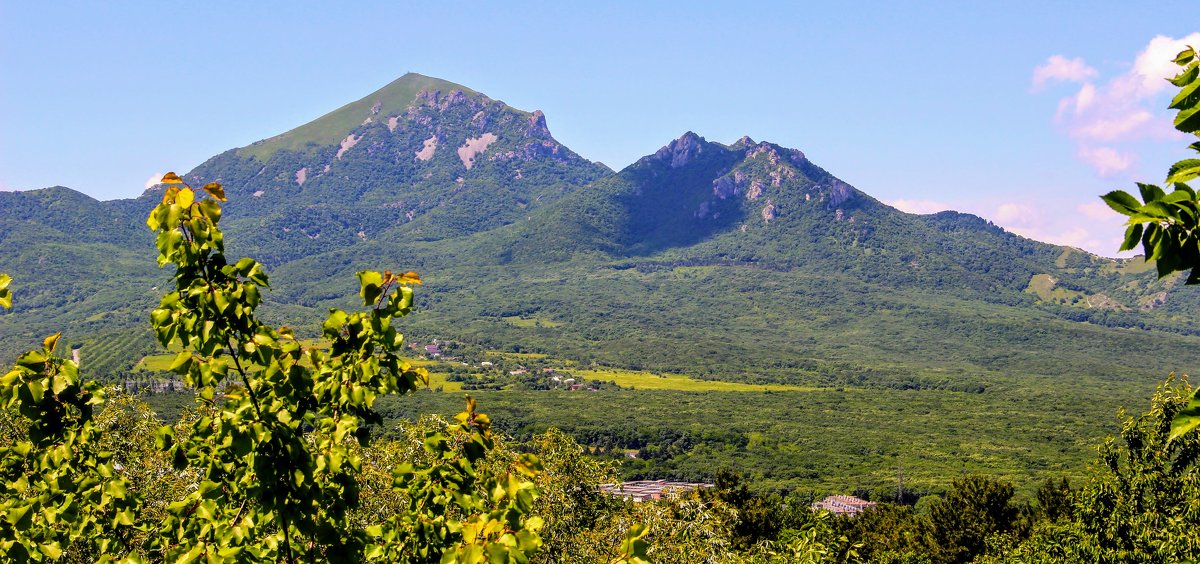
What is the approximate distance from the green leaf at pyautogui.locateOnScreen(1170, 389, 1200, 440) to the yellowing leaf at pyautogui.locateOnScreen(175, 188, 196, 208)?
4888mm

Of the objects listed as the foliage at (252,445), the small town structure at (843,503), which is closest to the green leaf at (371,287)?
the foliage at (252,445)

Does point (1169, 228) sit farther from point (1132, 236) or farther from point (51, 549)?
point (51, 549)

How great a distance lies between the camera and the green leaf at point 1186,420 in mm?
2945

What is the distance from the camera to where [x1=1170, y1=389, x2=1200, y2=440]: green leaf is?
295 centimetres

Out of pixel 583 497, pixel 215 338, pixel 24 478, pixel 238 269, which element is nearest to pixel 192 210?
pixel 238 269

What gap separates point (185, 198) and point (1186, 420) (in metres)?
5.00

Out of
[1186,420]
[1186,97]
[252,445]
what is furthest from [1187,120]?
[252,445]

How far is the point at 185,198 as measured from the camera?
466 cm

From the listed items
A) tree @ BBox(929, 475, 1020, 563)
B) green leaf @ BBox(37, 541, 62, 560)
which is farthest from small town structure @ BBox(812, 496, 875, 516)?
green leaf @ BBox(37, 541, 62, 560)

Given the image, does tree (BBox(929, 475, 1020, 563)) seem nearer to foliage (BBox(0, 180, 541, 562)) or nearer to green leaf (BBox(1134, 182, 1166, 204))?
foliage (BBox(0, 180, 541, 562))

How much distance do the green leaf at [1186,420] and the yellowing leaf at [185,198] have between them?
4.89 metres

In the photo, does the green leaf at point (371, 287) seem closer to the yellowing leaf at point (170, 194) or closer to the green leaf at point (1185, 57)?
the yellowing leaf at point (170, 194)

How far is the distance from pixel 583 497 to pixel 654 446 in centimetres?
10995

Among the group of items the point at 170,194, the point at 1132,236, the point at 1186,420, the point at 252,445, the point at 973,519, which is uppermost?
the point at 170,194
